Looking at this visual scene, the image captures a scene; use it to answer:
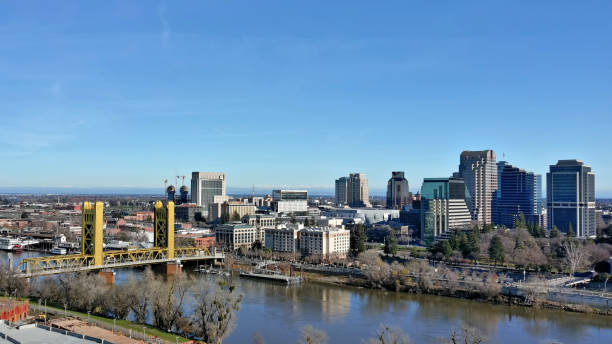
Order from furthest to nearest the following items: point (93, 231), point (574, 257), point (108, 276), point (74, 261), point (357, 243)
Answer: point (357, 243)
point (574, 257)
point (93, 231)
point (74, 261)
point (108, 276)

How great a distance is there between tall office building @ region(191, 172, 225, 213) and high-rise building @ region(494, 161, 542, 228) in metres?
41.5

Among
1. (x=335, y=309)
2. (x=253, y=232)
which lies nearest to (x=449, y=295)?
(x=335, y=309)

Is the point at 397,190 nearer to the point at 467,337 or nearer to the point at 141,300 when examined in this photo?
the point at 141,300

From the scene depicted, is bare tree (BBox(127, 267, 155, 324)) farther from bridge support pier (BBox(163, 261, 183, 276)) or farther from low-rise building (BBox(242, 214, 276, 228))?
low-rise building (BBox(242, 214, 276, 228))

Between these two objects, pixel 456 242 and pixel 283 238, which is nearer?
pixel 456 242

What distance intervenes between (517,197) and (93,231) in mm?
43158

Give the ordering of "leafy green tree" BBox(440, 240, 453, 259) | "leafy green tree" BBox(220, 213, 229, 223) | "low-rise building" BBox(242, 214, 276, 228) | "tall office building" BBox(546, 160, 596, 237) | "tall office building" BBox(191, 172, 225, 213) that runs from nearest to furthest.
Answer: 1. "leafy green tree" BBox(440, 240, 453, 259)
2. "low-rise building" BBox(242, 214, 276, 228)
3. "tall office building" BBox(546, 160, 596, 237)
4. "leafy green tree" BBox(220, 213, 229, 223)
5. "tall office building" BBox(191, 172, 225, 213)

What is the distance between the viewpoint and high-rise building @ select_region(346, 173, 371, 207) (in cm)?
9256

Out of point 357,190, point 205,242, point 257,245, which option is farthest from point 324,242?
point 357,190

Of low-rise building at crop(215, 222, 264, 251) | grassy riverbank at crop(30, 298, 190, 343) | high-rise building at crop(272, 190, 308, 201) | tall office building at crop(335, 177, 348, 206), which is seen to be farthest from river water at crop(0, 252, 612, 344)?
tall office building at crop(335, 177, 348, 206)

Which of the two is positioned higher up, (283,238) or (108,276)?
(283,238)

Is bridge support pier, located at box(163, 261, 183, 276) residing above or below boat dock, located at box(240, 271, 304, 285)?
above

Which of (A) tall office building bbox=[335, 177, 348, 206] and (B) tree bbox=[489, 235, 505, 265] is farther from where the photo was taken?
(A) tall office building bbox=[335, 177, 348, 206]

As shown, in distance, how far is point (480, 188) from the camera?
54062 mm
